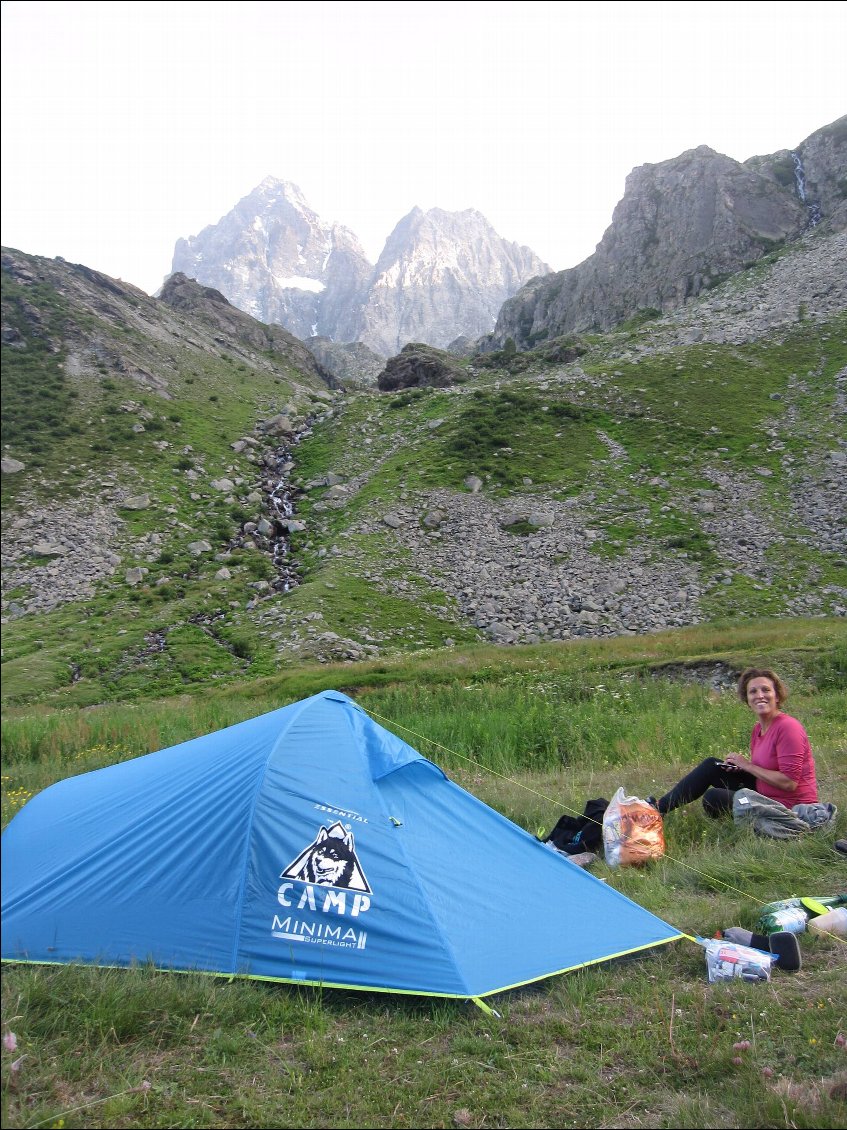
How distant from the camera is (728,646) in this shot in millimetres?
24891

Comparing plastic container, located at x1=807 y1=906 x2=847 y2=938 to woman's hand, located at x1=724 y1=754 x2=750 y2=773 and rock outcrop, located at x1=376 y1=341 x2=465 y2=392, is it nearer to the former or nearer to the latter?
woman's hand, located at x1=724 y1=754 x2=750 y2=773

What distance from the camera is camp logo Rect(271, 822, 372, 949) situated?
5789 mm

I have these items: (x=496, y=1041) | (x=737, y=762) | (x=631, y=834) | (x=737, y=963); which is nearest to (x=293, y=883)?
(x=496, y=1041)

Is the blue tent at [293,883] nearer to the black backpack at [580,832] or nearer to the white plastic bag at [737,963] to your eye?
the white plastic bag at [737,963]

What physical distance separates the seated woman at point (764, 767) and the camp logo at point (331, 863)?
4.62 m

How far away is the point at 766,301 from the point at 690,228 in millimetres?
32185

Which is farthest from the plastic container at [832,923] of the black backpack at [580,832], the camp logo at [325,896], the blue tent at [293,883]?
the camp logo at [325,896]

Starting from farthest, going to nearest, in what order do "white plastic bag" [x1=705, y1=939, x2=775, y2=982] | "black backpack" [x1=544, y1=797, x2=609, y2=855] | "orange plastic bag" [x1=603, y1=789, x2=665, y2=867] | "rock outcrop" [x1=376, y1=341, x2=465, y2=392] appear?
1. "rock outcrop" [x1=376, y1=341, x2=465, y2=392]
2. "black backpack" [x1=544, y1=797, x2=609, y2=855]
3. "orange plastic bag" [x1=603, y1=789, x2=665, y2=867]
4. "white plastic bag" [x1=705, y1=939, x2=775, y2=982]

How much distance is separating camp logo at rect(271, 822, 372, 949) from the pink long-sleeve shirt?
5121 millimetres

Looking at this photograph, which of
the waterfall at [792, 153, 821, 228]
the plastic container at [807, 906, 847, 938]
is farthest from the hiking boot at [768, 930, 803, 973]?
the waterfall at [792, 153, 821, 228]

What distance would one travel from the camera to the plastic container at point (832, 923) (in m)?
6.05

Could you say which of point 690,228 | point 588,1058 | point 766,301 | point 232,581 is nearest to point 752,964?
point 588,1058

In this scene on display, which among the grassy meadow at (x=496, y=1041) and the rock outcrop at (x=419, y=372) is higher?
the rock outcrop at (x=419, y=372)

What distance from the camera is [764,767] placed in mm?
8688
